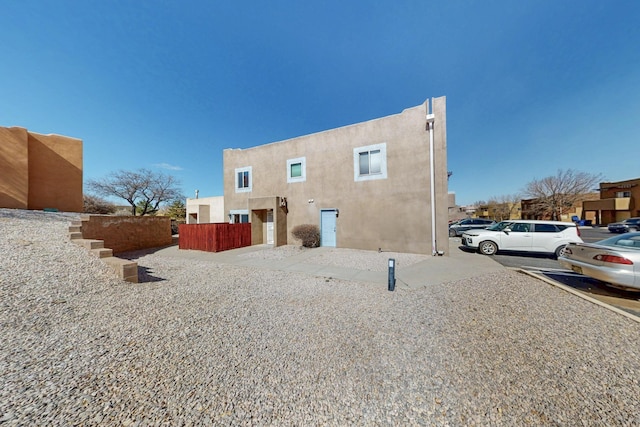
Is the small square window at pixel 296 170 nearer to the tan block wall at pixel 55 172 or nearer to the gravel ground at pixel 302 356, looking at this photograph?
the gravel ground at pixel 302 356

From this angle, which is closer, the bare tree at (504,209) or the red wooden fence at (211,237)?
the red wooden fence at (211,237)

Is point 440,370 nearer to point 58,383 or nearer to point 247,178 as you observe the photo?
point 58,383

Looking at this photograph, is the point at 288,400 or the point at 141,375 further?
the point at 141,375

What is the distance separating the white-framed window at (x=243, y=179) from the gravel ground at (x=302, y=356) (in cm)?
987

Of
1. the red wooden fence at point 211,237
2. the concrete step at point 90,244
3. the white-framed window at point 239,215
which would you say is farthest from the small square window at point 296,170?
the concrete step at point 90,244

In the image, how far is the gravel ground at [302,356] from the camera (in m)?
1.92

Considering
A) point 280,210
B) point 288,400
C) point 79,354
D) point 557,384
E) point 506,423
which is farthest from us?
point 280,210

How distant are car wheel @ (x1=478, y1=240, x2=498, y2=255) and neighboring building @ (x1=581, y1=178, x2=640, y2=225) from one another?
36.6m

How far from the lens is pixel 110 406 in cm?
193

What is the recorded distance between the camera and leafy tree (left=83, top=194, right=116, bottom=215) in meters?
22.7

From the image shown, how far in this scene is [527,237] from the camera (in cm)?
912

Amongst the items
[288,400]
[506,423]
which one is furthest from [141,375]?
[506,423]

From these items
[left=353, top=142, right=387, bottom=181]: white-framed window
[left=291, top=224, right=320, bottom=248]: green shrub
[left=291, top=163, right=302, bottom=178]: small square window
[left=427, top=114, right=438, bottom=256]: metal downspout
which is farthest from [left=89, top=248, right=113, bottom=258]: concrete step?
[left=427, top=114, right=438, bottom=256]: metal downspout

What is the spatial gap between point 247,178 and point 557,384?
14796 mm
